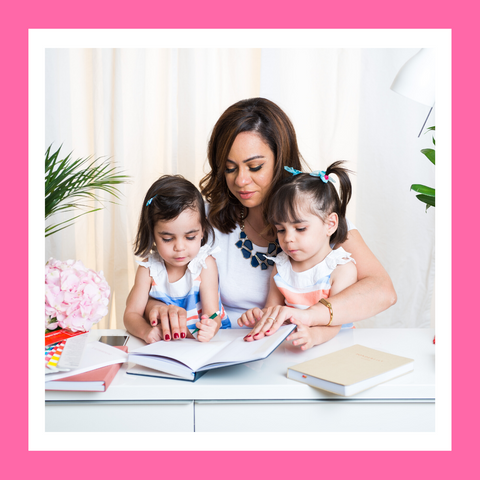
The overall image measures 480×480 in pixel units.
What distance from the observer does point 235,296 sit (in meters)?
1.93

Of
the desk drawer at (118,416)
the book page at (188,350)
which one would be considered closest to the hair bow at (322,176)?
the book page at (188,350)

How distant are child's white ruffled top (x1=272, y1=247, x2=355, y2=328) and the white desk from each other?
48 centimetres

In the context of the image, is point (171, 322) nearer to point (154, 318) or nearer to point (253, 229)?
point (154, 318)

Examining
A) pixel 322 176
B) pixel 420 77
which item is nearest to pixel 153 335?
pixel 322 176

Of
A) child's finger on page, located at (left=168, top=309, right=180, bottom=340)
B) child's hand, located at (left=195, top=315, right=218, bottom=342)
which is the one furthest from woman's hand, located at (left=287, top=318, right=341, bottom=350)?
child's finger on page, located at (left=168, top=309, right=180, bottom=340)

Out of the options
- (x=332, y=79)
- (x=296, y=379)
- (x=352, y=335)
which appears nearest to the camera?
(x=296, y=379)

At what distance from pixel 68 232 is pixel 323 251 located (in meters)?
1.64

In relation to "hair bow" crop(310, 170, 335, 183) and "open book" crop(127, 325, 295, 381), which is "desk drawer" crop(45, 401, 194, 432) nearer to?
"open book" crop(127, 325, 295, 381)

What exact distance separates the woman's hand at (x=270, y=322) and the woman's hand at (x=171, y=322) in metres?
0.22

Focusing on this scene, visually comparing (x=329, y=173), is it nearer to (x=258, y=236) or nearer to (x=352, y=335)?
(x=258, y=236)

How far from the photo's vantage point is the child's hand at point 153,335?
146 centimetres
